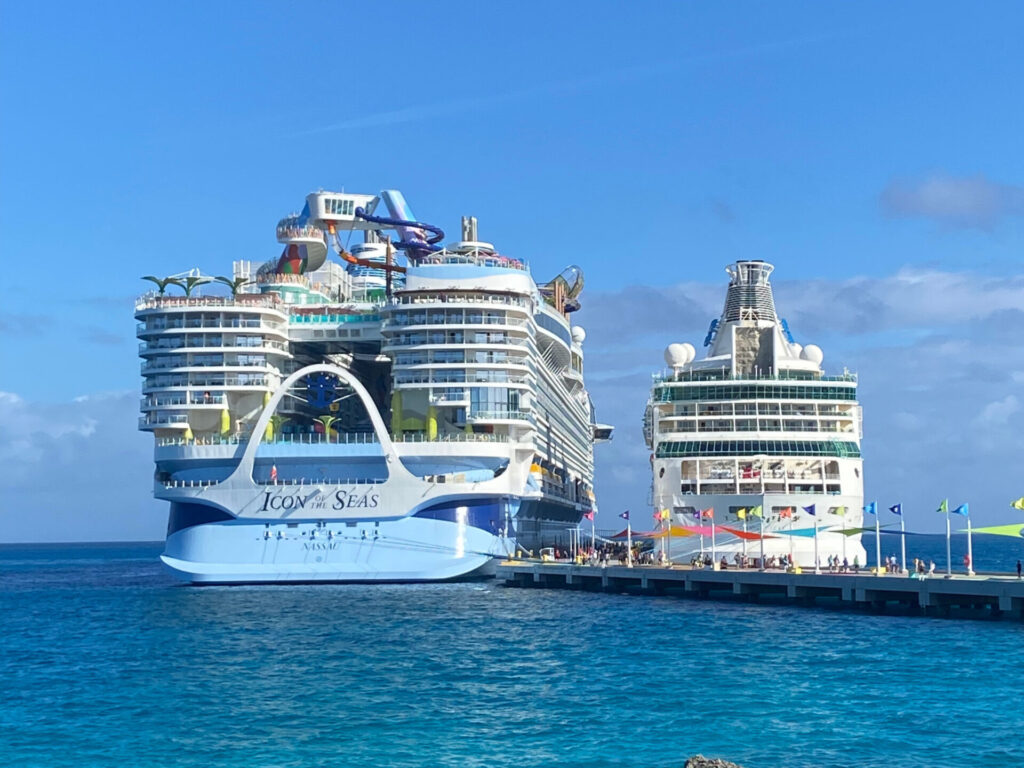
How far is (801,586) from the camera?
6175cm

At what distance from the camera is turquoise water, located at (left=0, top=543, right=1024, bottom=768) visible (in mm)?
31391

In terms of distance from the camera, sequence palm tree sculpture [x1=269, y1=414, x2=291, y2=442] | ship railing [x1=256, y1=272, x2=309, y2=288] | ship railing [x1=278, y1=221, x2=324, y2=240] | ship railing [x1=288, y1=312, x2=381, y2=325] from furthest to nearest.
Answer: ship railing [x1=278, y1=221, x2=324, y2=240]
ship railing [x1=256, y1=272, x2=309, y2=288]
ship railing [x1=288, y1=312, x2=381, y2=325]
palm tree sculpture [x1=269, y1=414, x2=291, y2=442]

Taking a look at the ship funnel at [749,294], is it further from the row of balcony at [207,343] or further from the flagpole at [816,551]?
the row of balcony at [207,343]

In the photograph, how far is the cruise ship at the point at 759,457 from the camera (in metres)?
71.3

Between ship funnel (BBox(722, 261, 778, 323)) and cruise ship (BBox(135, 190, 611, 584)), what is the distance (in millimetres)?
11960

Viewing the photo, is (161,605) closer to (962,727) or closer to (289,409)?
(289,409)

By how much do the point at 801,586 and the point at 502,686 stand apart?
84.2 feet

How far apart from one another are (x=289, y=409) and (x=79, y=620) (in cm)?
1685

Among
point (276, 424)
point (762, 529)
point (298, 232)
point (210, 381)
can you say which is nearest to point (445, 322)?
point (276, 424)

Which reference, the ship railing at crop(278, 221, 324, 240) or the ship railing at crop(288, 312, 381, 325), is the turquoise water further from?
the ship railing at crop(278, 221, 324, 240)

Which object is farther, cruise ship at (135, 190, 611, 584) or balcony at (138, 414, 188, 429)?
balcony at (138, 414, 188, 429)

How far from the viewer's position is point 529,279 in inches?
3140

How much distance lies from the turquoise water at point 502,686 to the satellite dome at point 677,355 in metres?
21.6

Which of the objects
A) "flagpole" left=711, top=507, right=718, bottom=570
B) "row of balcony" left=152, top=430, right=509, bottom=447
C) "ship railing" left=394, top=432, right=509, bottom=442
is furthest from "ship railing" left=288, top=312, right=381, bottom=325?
"flagpole" left=711, top=507, right=718, bottom=570
